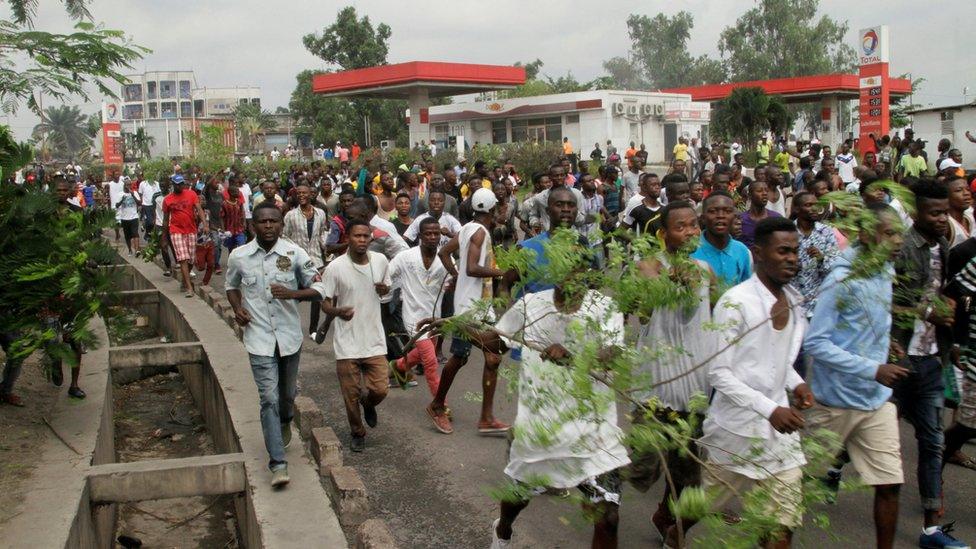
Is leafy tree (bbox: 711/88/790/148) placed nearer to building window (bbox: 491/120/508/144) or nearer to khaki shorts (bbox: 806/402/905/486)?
building window (bbox: 491/120/508/144)

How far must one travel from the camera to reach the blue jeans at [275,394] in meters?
6.47

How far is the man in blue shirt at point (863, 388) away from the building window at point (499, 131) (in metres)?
44.8

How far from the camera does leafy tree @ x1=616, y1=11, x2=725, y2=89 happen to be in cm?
9381

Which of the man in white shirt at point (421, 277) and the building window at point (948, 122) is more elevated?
the building window at point (948, 122)

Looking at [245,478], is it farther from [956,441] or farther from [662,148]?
[662,148]

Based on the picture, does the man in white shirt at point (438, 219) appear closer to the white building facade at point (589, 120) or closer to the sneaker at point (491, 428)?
the sneaker at point (491, 428)

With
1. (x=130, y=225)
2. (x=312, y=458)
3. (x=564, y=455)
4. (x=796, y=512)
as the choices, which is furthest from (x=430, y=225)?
(x=130, y=225)

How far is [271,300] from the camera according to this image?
6.72 meters

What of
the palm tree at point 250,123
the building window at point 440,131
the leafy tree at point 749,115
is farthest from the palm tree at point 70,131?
the leafy tree at point 749,115

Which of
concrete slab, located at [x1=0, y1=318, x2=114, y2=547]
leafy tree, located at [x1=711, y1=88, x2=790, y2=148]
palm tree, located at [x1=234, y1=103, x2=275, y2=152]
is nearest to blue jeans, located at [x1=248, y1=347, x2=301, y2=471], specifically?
concrete slab, located at [x1=0, y1=318, x2=114, y2=547]

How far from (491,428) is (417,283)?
4.58 ft

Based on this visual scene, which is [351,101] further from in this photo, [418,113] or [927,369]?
[927,369]

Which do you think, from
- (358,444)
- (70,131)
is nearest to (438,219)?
(358,444)

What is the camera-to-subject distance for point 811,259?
280 inches
